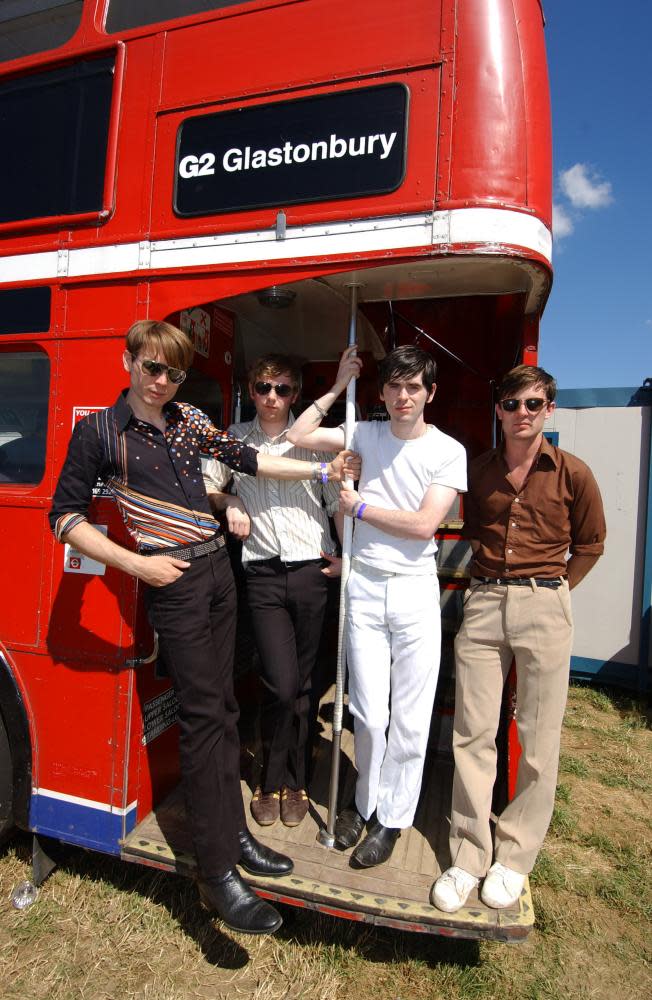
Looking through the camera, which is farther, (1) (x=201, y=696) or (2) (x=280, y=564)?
(2) (x=280, y=564)

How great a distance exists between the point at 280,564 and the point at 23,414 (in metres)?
1.33

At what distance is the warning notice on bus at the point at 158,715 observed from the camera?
2.40 metres

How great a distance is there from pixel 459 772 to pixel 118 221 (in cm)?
262

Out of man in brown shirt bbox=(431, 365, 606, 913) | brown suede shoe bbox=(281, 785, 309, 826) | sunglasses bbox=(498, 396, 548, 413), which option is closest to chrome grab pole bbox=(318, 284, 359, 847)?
brown suede shoe bbox=(281, 785, 309, 826)

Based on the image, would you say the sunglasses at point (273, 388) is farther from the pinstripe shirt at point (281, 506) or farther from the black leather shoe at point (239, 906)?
the black leather shoe at point (239, 906)

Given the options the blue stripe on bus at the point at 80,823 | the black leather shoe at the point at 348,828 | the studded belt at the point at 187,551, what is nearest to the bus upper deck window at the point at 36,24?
the studded belt at the point at 187,551

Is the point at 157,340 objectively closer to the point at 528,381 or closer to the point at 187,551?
the point at 187,551

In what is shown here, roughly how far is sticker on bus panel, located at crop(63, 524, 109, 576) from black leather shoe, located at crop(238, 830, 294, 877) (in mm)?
1165

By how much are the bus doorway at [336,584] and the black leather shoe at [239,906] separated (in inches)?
3.3

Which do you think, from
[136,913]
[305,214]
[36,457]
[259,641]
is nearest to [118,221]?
[305,214]

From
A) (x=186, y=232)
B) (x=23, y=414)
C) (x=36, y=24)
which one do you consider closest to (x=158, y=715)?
(x=23, y=414)

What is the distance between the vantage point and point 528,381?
210 cm

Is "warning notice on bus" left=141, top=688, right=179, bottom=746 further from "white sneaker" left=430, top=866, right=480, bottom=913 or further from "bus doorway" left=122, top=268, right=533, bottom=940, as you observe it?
"white sneaker" left=430, top=866, right=480, bottom=913

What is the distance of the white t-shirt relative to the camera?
2145 mm
